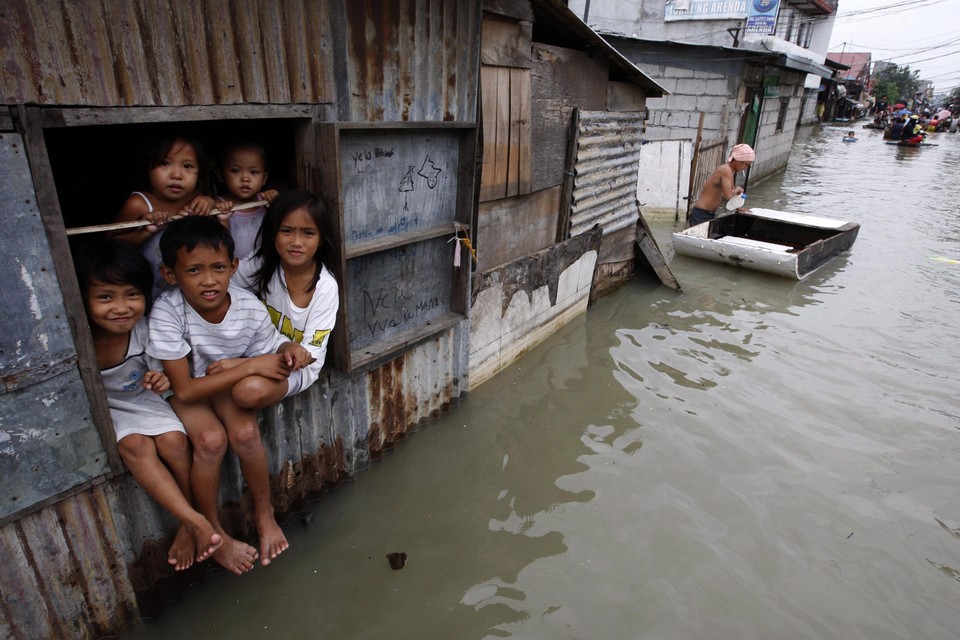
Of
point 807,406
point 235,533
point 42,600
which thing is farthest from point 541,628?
point 807,406

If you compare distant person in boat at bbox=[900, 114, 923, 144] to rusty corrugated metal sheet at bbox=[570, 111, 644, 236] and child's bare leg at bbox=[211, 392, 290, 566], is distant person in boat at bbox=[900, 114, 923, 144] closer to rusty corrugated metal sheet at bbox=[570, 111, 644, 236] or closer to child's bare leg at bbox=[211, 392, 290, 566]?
rusty corrugated metal sheet at bbox=[570, 111, 644, 236]

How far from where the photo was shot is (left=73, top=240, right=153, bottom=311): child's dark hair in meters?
2.18

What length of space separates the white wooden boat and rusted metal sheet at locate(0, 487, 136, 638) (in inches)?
323

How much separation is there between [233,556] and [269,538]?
247mm

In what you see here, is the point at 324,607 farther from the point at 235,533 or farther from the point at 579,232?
the point at 579,232

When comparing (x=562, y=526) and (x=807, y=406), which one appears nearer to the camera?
(x=562, y=526)

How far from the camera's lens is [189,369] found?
256 centimetres

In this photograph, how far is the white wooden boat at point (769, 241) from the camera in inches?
318

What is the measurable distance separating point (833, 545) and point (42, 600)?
4.29 m

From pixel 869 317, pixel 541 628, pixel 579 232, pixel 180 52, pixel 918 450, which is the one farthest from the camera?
pixel 869 317

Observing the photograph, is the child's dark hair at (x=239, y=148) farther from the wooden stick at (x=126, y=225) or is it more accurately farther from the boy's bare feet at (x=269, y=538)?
the boy's bare feet at (x=269, y=538)

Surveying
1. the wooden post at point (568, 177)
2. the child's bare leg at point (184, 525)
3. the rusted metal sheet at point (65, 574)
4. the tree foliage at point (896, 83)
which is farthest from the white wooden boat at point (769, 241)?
the tree foliage at point (896, 83)

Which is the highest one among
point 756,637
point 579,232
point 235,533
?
point 579,232

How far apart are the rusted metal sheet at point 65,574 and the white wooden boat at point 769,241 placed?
8213mm
